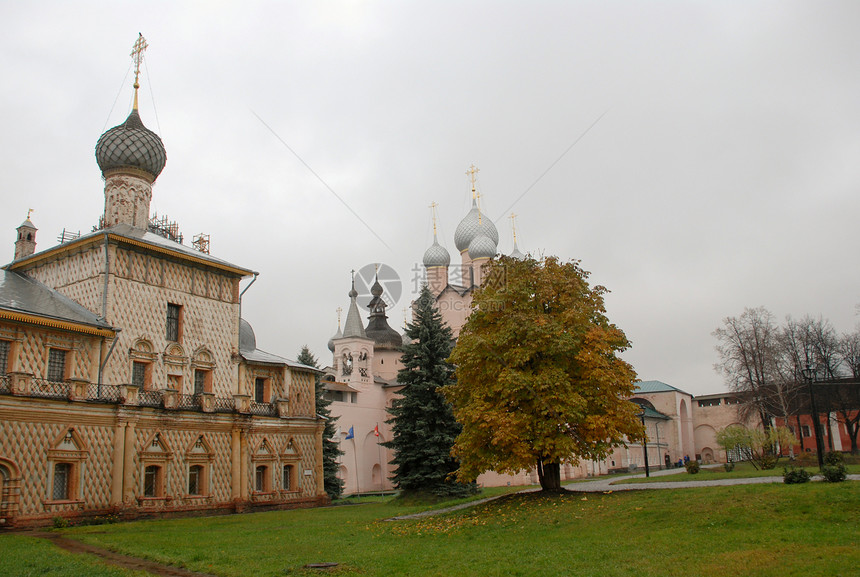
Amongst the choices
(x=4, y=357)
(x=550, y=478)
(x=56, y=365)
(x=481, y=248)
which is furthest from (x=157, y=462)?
(x=481, y=248)

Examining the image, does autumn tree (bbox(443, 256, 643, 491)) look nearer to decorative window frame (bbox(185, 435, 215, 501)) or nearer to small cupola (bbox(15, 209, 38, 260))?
decorative window frame (bbox(185, 435, 215, 501))

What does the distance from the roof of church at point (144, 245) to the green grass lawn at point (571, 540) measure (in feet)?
33.8

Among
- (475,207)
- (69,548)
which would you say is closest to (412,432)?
(69,548)

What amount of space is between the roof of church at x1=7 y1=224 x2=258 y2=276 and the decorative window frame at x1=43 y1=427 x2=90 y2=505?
701 cm

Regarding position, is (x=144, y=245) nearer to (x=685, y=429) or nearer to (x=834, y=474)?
(x=834, y=474)

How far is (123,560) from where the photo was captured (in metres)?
13.1

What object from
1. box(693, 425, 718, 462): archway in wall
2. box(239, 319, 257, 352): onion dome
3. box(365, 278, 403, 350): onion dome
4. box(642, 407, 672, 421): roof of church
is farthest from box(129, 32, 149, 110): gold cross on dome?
box(693, 425, 718, 462): archway in wall

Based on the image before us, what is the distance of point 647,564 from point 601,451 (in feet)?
30.4

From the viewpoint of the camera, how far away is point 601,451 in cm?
1942

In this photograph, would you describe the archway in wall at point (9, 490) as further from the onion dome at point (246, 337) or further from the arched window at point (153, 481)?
the onion dome at point (246, 337)

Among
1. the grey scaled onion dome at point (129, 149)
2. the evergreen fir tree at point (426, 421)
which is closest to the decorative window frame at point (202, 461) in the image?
the evergreen fir tree at point (426, 421)

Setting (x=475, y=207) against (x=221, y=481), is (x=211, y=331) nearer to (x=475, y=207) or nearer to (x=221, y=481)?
(x=221, y=481)

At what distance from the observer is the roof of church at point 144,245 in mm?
24953

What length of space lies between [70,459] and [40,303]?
5672 mm
